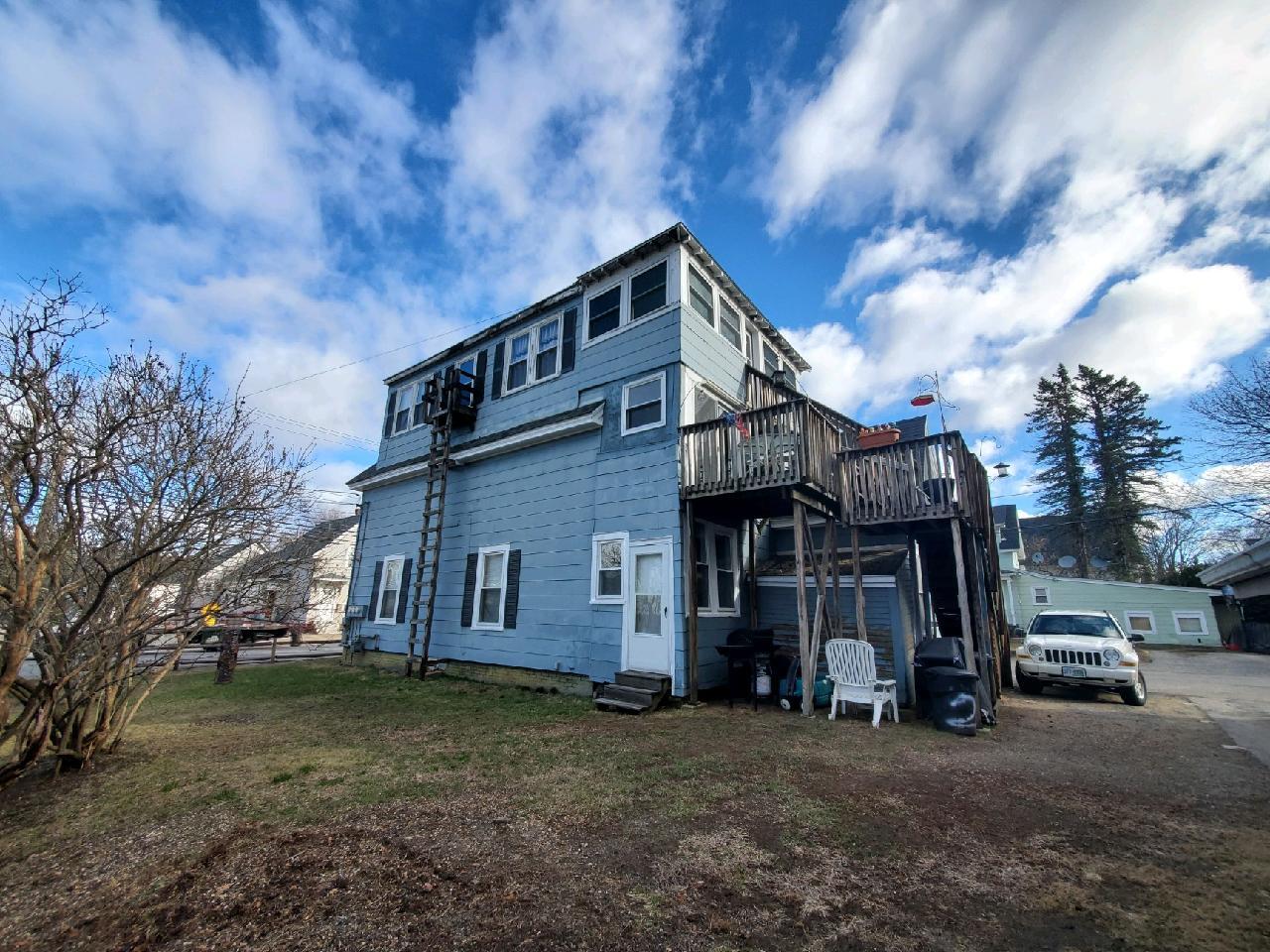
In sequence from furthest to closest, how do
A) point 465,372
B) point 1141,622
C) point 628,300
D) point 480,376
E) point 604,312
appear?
point 1141,622 → point 465,372 → point 480,376 → point 604,312 → point 628,300

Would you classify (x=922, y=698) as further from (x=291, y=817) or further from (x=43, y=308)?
(x=43, y=308)

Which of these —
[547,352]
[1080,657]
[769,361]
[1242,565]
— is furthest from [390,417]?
[1242,565]

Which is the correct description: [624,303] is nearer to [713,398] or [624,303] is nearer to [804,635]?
[713,398]

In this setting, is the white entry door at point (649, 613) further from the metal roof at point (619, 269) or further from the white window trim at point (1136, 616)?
the white window trim at point (1136, 616)

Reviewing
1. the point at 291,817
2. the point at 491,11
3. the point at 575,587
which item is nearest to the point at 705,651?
the point at 575,587

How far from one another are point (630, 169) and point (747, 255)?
3.69 m

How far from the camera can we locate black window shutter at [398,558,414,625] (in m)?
12.8

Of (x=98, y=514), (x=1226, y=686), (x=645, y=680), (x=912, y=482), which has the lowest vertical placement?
(x=1226, y=686)

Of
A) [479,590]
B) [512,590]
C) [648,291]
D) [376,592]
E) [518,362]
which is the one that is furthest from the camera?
[376,592]

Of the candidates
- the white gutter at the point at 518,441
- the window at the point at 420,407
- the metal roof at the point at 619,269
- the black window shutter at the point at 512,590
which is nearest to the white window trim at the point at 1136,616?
the metal roof at the point at 619,269

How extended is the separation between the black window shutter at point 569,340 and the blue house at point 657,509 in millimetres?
49

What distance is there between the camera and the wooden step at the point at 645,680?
809 centimetres

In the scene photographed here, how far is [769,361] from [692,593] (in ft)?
23.5

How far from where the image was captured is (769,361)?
43.3 ft
